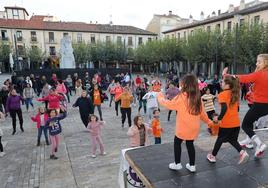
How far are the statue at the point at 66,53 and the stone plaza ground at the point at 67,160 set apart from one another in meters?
16.5

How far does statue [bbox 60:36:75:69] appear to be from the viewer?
84.3 ft

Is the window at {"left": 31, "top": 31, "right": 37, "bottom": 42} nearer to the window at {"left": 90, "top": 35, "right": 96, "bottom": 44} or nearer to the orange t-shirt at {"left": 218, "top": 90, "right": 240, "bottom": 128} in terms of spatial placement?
the window at {"left": 90, "top": 35, "right": 96, "bottom": 44}

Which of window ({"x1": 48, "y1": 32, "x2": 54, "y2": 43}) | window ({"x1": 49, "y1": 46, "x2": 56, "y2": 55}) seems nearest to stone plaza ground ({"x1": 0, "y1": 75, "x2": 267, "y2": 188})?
window ({"x1": 48, "y1": 32, "x2": 54, "y2": 43})

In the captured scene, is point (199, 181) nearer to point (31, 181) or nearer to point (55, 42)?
point (31, 181)

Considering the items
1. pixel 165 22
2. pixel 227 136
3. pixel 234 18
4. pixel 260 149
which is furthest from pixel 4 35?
pixel 260 149

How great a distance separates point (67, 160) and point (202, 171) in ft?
14.3

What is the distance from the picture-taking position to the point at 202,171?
373 cm

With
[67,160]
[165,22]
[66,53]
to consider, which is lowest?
[67,160]

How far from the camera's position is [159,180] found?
3494 mm

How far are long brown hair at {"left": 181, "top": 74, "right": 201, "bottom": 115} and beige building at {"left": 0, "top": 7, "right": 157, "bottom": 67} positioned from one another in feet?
155

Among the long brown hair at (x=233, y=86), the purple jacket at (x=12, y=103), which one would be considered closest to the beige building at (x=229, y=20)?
the purple jacket at (x=12, y=103)

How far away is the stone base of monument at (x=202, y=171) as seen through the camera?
3.38 m

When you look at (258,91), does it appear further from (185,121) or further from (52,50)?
(52,50)

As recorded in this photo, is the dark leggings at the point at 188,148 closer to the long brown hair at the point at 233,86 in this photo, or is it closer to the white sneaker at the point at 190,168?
the white sneaker at the point at 190,168
